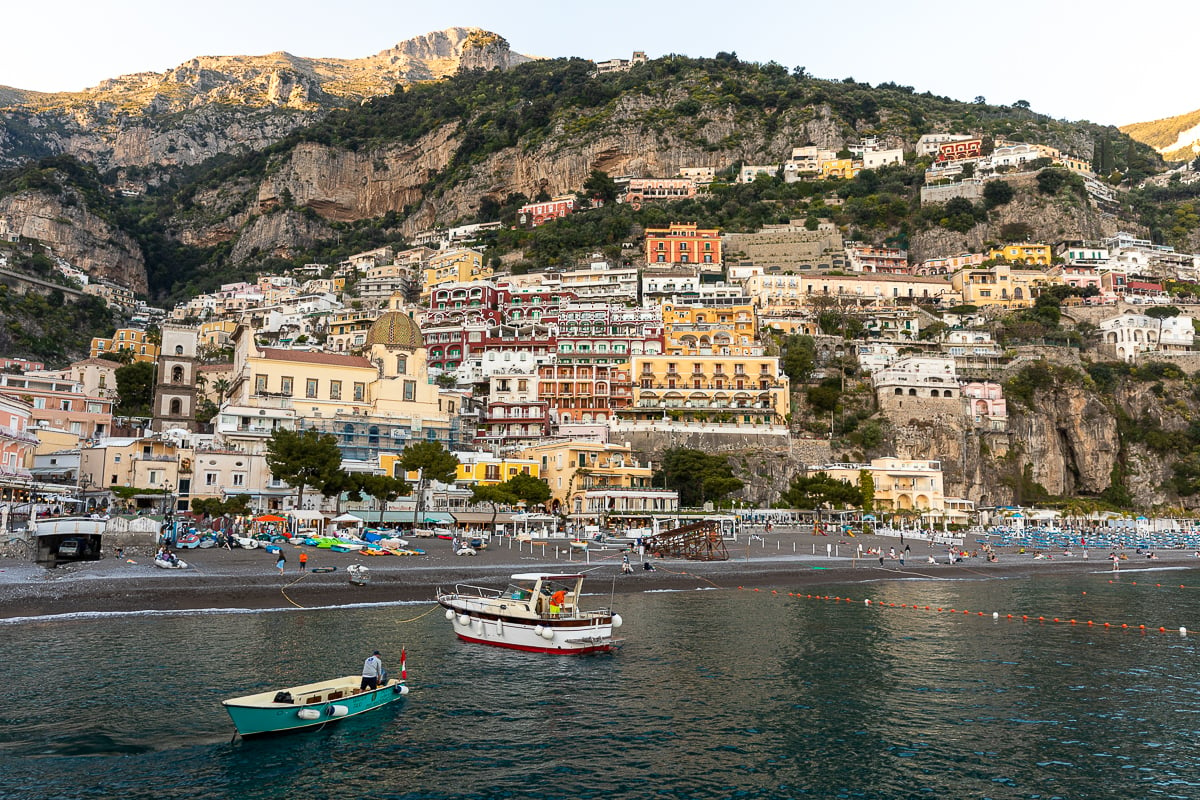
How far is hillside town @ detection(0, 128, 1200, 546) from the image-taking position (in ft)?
216

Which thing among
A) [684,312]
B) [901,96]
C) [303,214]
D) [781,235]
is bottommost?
[684,312]

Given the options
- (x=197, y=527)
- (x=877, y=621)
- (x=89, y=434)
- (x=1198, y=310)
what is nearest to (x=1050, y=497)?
(x=1198, y=310)

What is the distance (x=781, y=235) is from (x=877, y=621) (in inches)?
3836

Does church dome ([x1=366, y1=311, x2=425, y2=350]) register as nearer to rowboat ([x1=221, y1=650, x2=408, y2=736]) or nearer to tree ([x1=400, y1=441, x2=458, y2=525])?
tree ([x1=400, y1=441, x2=458, y2=525])

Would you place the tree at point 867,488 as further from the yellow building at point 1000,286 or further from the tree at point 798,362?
the yellow building at point 1000,286

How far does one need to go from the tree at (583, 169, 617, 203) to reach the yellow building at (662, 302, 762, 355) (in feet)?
142

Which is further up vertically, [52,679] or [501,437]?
[501,437]

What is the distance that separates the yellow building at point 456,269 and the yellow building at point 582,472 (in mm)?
55590

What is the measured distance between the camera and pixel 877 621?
3412 cm

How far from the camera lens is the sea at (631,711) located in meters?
16.8

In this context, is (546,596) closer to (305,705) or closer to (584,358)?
(305,705)

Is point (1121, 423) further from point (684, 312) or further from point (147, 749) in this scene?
point (147, 749)

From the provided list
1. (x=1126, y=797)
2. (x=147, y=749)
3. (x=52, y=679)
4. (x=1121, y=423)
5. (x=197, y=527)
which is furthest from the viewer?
(x=1121, y=423)

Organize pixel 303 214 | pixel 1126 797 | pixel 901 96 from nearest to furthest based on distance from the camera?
pixel 1126 797, pixel 303 214, pixel 901 96
